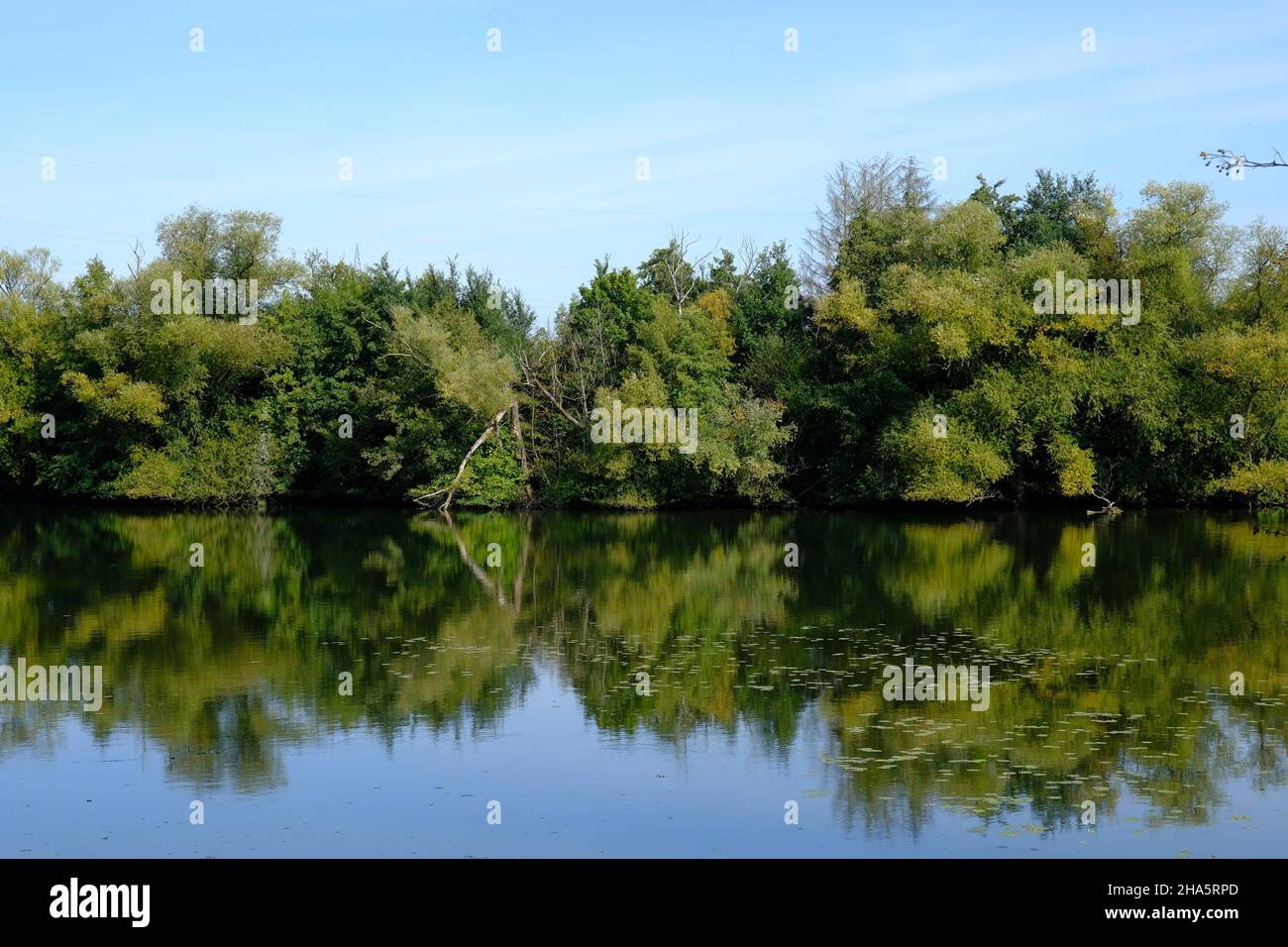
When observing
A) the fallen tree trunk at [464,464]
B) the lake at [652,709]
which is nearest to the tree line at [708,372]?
the fallen tree trunk at [464,464]

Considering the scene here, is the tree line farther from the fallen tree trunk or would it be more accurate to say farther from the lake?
the lake

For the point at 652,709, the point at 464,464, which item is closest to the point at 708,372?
the point at 464,464

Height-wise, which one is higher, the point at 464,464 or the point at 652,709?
the point at 464,464

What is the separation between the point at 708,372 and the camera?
46.5 m

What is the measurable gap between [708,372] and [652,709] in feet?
107

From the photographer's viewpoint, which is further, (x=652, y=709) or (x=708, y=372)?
(x=708, y=372)

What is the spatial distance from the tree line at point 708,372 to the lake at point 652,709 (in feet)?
45.9

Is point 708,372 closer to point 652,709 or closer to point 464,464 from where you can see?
point 464,464

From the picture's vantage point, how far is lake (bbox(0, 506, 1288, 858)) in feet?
33.4

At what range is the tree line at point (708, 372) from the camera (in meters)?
41.9

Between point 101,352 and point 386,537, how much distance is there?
1914cm

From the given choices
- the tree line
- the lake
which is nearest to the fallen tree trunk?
the tree line
